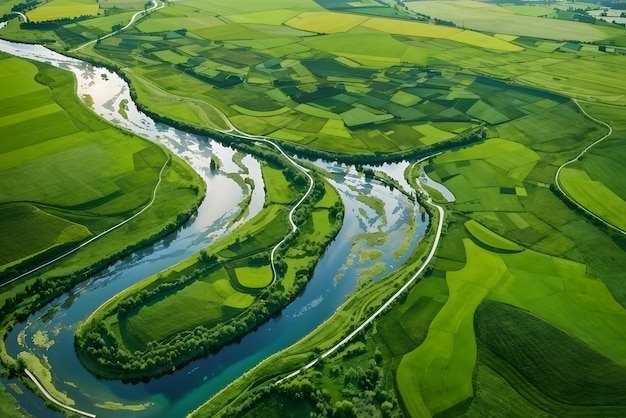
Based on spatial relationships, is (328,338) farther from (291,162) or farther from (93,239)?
(291,162)

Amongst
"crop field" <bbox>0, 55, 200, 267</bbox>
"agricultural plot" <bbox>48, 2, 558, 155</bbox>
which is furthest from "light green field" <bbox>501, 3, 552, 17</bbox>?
"crop field" <bbox>0, 55, 200, 267</bbox>

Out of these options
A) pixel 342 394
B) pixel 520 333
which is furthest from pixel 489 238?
pixel 342 394

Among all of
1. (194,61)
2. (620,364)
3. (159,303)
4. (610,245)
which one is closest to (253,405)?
(159,303)

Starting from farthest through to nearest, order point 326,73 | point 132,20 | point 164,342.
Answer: point 132,20 → point 326,73 → point 164,342

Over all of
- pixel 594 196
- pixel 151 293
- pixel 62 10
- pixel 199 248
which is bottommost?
pixel 199 248

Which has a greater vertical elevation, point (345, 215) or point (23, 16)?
point (345, 215)

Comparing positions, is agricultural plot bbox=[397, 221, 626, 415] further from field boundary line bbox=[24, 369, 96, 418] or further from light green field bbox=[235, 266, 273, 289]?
field boundary line bbox=[24, 369, 96, 418]

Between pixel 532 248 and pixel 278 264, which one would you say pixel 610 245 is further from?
pixel 278 264
